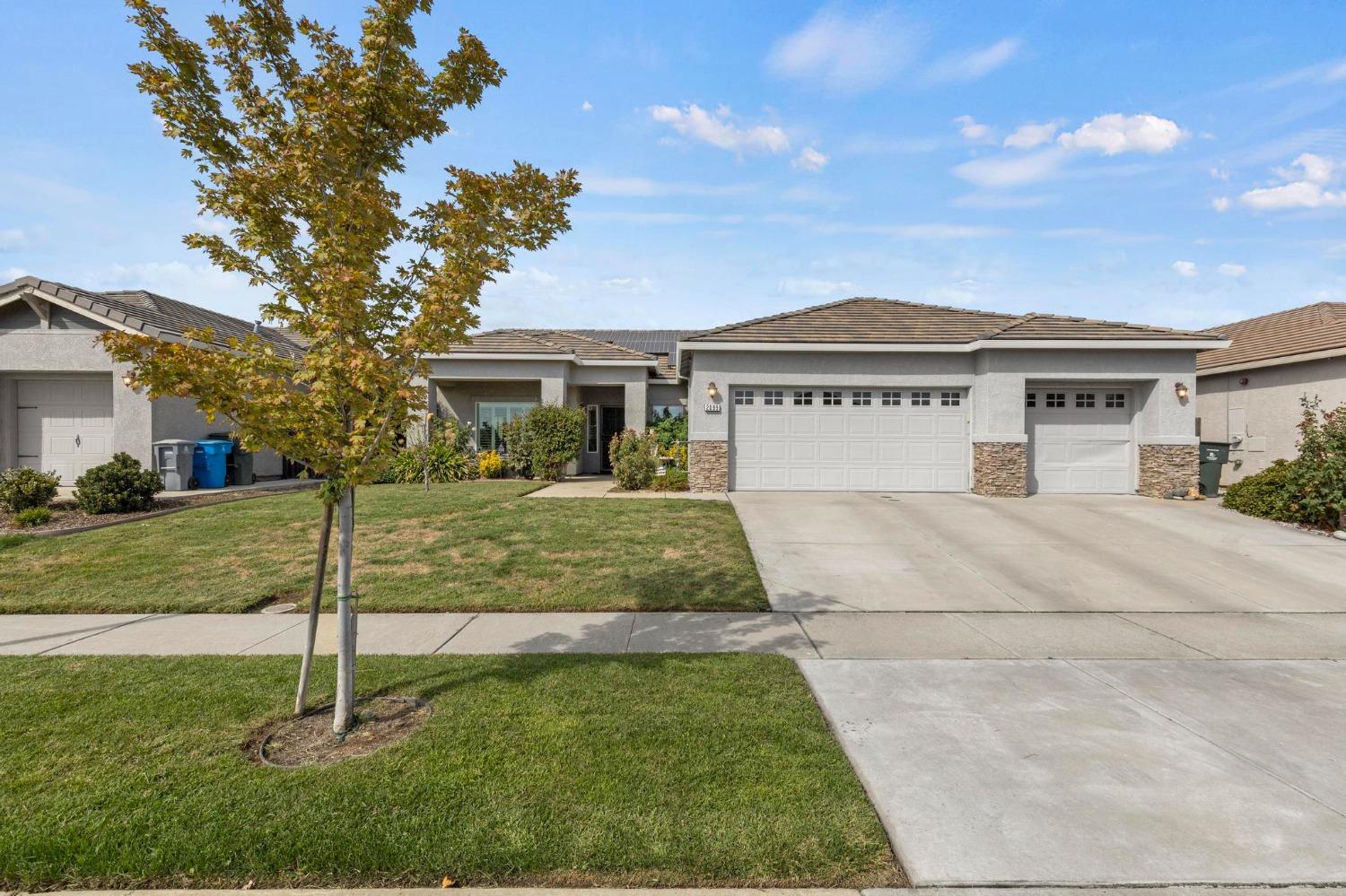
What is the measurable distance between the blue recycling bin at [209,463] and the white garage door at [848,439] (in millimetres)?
12217

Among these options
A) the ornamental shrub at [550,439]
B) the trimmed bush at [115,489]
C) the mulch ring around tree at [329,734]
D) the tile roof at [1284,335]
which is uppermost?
the tile roof at [1284,335]

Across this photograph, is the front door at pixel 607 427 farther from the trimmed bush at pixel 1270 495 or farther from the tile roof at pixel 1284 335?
the tile roof at pixel 1284 335

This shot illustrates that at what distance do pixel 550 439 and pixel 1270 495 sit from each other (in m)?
15.3

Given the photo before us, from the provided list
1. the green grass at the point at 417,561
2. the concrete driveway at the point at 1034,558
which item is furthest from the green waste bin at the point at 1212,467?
the green grass at the point at 417,561

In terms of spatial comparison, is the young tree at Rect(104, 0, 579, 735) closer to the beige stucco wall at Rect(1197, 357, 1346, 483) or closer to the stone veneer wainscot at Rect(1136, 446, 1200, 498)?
the stone veneer wainscot at Rect(1136, 446, 1200, 498)

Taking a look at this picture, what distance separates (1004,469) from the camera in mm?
13625

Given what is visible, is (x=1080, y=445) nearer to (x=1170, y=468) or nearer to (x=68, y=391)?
(x=1170, y=468)

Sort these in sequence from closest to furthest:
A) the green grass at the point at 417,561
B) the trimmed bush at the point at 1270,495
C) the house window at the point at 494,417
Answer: the green grass at the point at 417,561 < the trimmed bush at the point at 1270,495 < the house window at the point at 494,417

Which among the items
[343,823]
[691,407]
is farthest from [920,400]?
[343,823]

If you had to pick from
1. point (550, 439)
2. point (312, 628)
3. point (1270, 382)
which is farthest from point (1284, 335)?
point (312, 628)

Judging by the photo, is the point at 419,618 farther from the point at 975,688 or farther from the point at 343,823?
the point at 975,688

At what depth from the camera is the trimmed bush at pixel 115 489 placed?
1070 centimetres

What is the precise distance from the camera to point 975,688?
4.54 metres

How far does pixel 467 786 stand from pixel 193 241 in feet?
11.9
